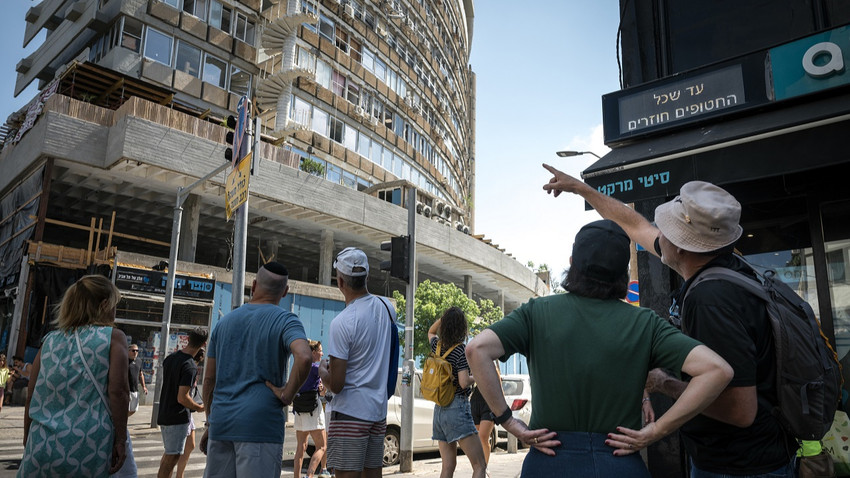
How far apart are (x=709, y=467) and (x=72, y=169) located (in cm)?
2637

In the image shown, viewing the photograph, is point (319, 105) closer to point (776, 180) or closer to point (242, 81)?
point (242, 81)

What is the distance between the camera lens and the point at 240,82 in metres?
32.8

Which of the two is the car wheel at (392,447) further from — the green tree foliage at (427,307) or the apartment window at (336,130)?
the apartment window at (336,130)

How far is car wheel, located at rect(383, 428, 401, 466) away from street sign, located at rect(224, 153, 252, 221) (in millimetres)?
4640

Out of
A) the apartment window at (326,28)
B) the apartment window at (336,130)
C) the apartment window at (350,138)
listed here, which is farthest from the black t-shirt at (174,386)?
the apartment window at (326,28)

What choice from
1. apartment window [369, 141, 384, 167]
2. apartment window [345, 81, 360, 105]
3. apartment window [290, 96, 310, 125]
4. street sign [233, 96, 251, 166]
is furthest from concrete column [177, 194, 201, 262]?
street sign [233, 96, 251, 166]

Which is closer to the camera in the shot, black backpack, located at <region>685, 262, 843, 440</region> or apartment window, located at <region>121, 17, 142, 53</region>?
black backpack, located at <region>685, 262, 843, 440</region>

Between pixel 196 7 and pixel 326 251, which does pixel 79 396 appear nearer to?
pixel 326 251

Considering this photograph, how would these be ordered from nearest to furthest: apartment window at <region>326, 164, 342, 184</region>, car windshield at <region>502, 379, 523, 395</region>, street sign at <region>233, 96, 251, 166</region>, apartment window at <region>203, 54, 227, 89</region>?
street sign at <region>233, 96, 251, 166</region> < car windshield at <region>502, 379, 523, 395</region> < apartment window at <region>203, 54, 227, 89</region> < apartment window at <region>326, 164, 342, 184</region>

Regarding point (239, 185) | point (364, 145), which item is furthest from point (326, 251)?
point (239, 185)

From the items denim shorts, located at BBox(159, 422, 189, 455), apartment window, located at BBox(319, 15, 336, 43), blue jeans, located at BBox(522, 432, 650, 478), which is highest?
apartment window, located at BBox(319, 15, 336, 43)

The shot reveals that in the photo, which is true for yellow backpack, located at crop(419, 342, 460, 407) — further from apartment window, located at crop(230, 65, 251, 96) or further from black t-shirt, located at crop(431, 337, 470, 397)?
apartment window, located at crop(230, 65, 251, 96)

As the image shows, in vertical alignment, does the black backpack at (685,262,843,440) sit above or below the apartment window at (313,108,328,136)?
below

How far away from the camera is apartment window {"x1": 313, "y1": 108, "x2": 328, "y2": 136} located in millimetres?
34000
